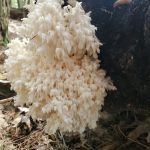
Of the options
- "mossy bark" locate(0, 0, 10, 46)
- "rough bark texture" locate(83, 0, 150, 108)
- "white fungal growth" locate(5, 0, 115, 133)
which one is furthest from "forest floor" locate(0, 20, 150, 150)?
"mossy bark" locate(0, 0, 10, 46)

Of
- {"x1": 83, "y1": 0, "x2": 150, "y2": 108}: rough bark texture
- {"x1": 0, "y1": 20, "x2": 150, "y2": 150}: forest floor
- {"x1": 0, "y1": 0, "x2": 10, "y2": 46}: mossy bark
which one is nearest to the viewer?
{"x1": 83, "y1": 0, "x2": 150, "y2": 108}: rough bark texture

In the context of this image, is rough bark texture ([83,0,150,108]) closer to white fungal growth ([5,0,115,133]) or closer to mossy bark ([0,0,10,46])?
white fungal growth ([5,0,115,133])

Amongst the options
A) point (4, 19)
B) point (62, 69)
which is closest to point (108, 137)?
point (62, 69)

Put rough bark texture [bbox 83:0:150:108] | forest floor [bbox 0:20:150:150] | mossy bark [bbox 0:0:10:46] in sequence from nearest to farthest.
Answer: rough bark texture [bbox 83:0:150:108]
forest floor [bbox 0:20:150:150]
mossy bark [bbox 0:0:10:46]

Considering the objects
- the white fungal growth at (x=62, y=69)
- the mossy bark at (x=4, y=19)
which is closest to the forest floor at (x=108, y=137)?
the white fungal growth at (x=62, y=69)

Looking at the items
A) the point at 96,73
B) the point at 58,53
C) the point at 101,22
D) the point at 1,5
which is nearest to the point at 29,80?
the point at 58,53

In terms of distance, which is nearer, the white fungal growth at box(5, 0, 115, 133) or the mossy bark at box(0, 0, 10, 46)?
the white fungal growth at box(5, 0, 115, 133)

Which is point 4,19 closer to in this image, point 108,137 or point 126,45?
point 108,137
